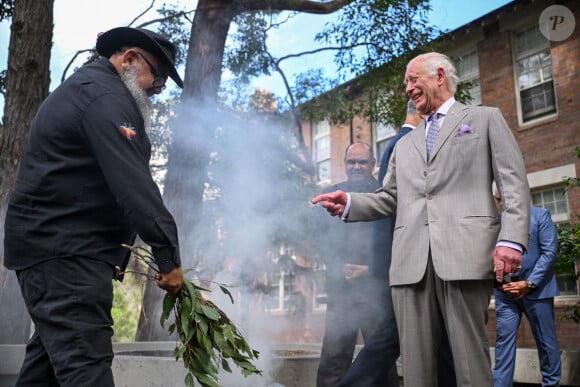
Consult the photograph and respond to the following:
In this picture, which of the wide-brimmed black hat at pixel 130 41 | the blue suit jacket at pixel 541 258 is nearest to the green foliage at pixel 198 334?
the wide-brimmed black hat at pixel 130 41

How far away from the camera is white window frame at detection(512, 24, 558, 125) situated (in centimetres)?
1152

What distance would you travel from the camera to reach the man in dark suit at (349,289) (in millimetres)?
4008

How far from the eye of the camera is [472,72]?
43.3 ft

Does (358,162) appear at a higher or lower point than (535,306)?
higher

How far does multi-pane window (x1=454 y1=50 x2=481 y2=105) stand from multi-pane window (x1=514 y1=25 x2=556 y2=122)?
1.01 meters

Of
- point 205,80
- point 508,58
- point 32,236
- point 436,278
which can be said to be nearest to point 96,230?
point 32,236

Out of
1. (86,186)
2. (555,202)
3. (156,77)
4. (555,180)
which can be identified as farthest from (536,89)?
(86,186)

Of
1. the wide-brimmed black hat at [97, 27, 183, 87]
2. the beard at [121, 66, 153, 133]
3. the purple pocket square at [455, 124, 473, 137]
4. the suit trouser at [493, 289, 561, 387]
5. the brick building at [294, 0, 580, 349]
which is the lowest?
the suit trouser at [493, 289, 561, 387]

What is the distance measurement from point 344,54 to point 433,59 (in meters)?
6.81

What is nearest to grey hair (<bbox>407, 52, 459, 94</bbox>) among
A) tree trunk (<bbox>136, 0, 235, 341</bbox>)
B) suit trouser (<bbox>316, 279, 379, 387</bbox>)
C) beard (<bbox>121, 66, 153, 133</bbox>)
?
beard (<bbox>121, 66, 153, 133</bbox>)

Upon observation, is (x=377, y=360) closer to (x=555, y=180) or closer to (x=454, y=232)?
(x=454, y=232)

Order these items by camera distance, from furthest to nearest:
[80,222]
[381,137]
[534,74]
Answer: [381,137] → [534,74] → [80,222]

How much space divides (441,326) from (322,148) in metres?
15.9

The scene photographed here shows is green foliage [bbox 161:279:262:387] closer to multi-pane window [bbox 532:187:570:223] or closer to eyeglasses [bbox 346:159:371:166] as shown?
eyeglasses [bbox 346:159:371:166]
